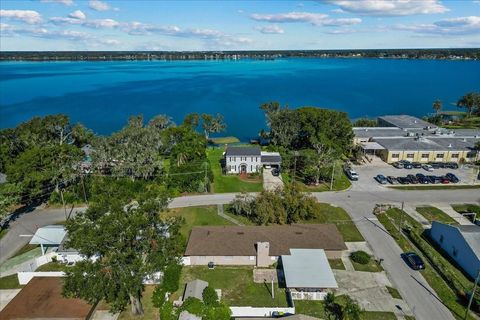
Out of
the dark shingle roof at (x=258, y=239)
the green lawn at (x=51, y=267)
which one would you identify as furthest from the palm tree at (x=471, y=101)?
the green lawn at (x=51, y=267)

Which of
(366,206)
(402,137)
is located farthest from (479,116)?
(366,206)

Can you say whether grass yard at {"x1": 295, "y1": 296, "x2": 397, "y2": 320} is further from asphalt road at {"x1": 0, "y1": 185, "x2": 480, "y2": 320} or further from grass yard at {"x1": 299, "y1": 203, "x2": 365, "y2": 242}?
grass yard at {"x1": 299, "y1": 203, "x2": 365, "y2": 242}

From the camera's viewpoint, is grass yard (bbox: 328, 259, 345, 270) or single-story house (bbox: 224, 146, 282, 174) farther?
single-story house (bbox: 224, 146, 282, 174)

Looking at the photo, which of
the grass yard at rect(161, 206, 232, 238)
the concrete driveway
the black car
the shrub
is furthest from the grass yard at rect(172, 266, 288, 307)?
the concrete driveway

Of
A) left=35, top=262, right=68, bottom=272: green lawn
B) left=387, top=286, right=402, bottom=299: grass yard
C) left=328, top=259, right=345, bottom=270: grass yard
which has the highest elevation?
left=328, top=259, right=345, bottom=270: grass yard

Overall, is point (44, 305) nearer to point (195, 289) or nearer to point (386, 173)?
point (195, 289)

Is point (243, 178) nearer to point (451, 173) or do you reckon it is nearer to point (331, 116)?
point (331, 116)

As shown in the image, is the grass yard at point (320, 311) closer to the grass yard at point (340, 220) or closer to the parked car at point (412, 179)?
the grass yard at point (340, 220)

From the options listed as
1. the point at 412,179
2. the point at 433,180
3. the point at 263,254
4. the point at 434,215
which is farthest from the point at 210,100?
the point at 263,254
